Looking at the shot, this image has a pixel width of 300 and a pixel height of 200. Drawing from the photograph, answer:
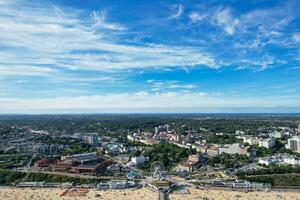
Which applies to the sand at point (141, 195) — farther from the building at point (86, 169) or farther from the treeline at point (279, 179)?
the building at point (86, 169)

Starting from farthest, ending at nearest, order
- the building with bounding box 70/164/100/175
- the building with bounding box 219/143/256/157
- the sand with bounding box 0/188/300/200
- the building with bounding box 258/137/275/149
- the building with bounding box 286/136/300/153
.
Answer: the building with bounding box 258/137/275/149 → the building with bounding box 286/136/300/153 → the building with bounding box 219/143/256/157 → the building with bounding box 70/164/100/175 → the sand with bounding box 0/188/300/200

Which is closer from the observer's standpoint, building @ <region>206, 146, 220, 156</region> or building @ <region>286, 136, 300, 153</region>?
building @ <region>286, 136, 300, 153</region>

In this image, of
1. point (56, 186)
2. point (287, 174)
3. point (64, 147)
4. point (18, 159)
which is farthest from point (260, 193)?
point (64, 147)

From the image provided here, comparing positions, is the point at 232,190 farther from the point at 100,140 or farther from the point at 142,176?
the point at 100,140

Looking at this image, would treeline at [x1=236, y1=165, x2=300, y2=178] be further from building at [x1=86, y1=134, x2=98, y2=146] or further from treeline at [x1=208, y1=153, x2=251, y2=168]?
building at [x1=86, y1=134, x2=98, y2=146]

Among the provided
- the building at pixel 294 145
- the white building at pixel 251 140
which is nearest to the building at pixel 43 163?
the white building at pixel 251 140

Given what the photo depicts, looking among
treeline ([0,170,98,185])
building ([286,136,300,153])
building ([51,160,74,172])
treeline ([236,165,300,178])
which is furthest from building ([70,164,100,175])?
building ([286,136,300,153])
